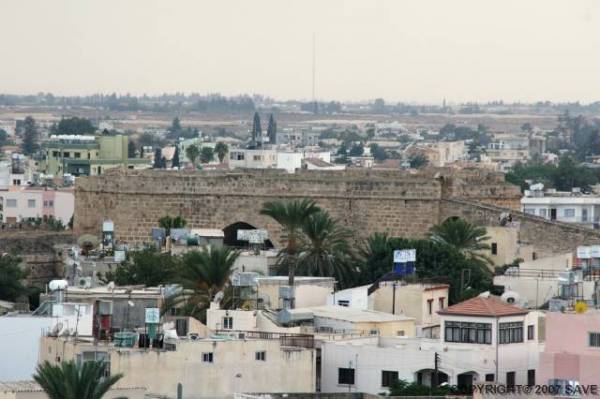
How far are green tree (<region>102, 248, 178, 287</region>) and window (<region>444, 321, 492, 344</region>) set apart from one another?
8.27 m

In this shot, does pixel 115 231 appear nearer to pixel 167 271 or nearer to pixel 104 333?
pixel 167 271

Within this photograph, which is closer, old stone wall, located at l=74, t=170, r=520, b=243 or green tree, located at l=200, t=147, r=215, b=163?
old stone wall, located at l=74, t=170, r=520, b=243

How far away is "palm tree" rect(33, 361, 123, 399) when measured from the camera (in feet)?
79.0

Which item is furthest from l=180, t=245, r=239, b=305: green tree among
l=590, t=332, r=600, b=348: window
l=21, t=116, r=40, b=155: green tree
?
l=21, t=116, r=40, b=155: green tree

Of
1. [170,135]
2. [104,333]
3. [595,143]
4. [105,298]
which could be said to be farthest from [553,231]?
[170,135]

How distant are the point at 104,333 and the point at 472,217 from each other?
52.8ft

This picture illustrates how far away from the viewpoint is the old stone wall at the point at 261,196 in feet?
150

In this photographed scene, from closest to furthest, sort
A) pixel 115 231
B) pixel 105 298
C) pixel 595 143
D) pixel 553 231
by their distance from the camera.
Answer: pixel 105 298, pixel 553 231, pixel 115 231, pixel 595 143

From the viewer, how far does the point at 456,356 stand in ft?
92.3

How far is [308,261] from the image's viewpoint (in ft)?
128

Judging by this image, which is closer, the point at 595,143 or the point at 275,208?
the point at 275,208

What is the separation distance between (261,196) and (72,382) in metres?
22.7

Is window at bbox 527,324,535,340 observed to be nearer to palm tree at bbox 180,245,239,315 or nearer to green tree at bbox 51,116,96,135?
palm tree at bbox 180,245,239,315

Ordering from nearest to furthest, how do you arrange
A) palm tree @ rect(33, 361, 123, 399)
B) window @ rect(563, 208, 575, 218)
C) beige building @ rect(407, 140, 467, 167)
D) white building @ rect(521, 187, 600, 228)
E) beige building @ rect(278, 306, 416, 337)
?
palm tree @ rect(33, 361, 123, 399) → beige building @ rect(278, 306, 416, 337) → white building @ rect(521, 187, 600, 228) → window @ rect(563, 208, 575, 218) → beige building @ rect(407, 140, 467, 167)
